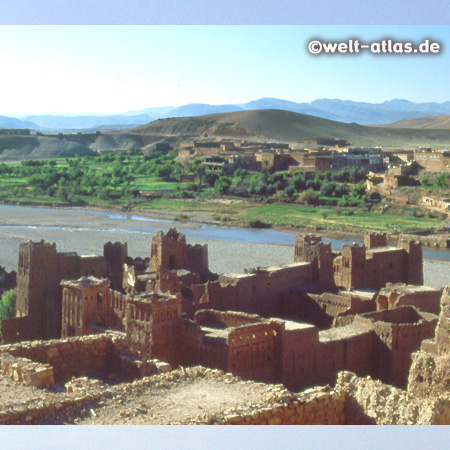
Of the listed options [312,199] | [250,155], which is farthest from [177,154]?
[312,199]

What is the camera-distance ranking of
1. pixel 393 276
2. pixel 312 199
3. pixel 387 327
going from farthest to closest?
1. pixel 312 199
2. pixel 393 276
3. pixel 387 327

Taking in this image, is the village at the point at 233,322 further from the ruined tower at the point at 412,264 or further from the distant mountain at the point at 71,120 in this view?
the distant mountain at the point at 71,120

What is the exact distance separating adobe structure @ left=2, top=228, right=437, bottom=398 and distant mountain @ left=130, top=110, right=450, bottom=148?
110 ft

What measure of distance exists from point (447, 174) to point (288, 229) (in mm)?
10603

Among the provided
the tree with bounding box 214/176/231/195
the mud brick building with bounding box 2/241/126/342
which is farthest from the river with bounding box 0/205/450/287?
the mud brick building with bounding box 2/241/126/342

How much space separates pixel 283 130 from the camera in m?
60.3

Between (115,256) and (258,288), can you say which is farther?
(115,256)

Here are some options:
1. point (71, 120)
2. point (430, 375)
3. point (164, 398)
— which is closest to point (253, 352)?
point (430, 375)

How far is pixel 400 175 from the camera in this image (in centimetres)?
3575

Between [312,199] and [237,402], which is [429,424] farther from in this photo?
[312,199]

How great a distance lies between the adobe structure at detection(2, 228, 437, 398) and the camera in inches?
367

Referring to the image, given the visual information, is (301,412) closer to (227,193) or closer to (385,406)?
(385,406)

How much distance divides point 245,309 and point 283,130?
47.5 m

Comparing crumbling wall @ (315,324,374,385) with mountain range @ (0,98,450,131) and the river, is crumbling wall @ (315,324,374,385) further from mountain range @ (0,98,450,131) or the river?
the river
